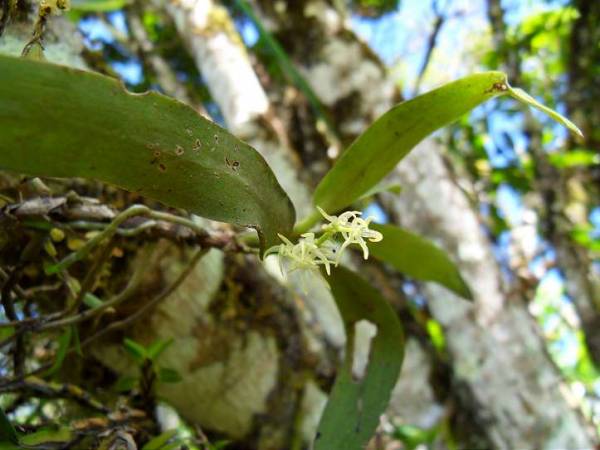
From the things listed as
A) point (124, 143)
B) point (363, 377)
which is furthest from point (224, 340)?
point (124, 143)

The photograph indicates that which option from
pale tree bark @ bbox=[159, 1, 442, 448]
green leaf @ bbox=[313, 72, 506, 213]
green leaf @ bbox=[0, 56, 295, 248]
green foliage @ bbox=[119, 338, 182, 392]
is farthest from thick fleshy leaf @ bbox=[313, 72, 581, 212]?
pale tree bark @ bbox=[159, 1, 442, 448]

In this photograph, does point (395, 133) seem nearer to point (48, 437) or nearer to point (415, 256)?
point (415, 256)

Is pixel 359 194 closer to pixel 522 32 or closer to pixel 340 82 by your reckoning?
pixel 340 82

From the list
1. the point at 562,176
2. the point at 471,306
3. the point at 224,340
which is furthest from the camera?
the point at 562,176

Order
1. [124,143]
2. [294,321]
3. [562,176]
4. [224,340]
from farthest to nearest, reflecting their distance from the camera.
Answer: [562,176] → [294,321] → [224,340] → [124,143]

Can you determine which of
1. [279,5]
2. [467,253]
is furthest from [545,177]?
[279,5]

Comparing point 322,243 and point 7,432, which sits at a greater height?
point 322,243
